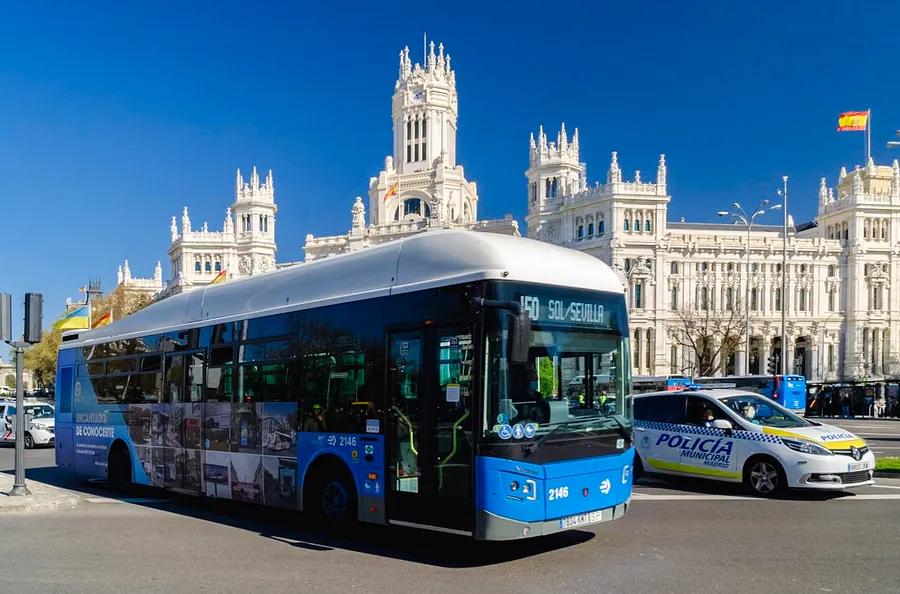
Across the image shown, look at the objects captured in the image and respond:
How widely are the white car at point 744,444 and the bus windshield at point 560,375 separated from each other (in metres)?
4.58

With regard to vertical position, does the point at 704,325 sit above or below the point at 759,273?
below

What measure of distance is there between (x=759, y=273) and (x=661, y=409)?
73.5 m

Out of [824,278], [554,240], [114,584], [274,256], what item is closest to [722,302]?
[824,278]

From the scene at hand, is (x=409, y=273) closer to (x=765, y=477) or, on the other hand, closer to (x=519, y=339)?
(x=519, y=339)

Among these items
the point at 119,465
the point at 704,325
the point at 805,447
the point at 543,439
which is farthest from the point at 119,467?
the point at 704,325

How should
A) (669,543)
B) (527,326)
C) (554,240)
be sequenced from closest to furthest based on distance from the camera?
(527,326) < (669,543) < (554,240)

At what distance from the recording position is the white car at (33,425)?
23.9 m

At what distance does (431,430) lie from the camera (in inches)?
303

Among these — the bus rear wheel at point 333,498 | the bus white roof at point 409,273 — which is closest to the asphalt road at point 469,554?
the bus rear wheel at point 333,498

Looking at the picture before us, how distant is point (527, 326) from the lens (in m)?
7.02

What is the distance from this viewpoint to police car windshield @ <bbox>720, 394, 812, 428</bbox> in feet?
39.6

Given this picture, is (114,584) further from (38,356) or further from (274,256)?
(274,256)

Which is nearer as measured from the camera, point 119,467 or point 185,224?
point 119,467

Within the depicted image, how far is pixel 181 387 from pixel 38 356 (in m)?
76.9
